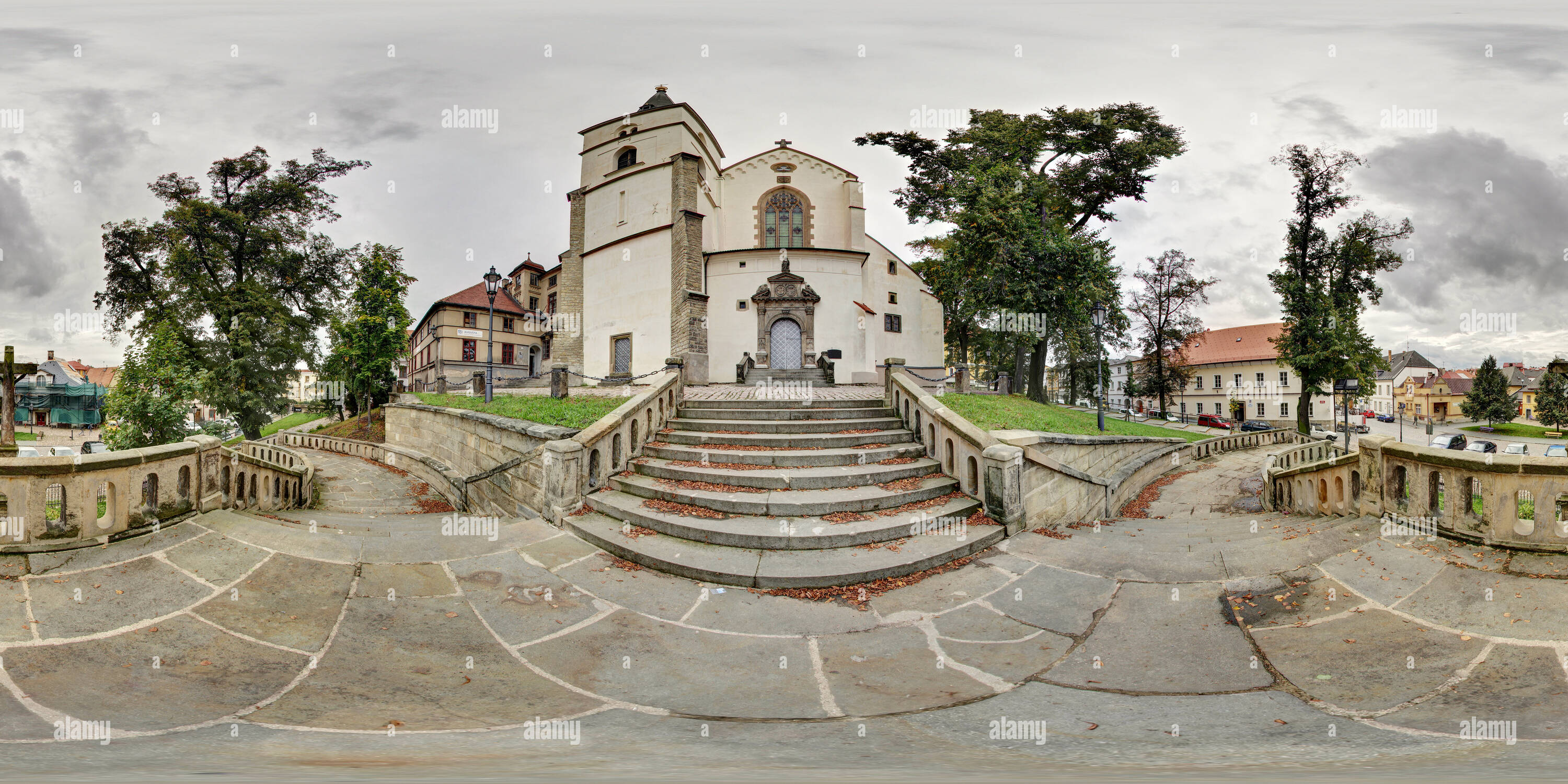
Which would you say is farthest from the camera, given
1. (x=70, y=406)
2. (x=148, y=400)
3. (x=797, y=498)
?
(x=70, y=406)

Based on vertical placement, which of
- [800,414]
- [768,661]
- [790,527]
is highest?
[800,414]

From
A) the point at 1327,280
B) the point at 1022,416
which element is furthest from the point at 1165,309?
the point at 1022,416

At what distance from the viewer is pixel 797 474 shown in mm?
8258

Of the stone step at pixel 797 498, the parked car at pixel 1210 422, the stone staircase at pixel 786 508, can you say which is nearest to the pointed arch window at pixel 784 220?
the stone staircase at pixel 786 508

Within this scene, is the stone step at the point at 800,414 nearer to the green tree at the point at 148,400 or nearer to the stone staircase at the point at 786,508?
the stone staircase at the point at 786,508

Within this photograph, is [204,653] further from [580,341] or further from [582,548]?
[580,341]

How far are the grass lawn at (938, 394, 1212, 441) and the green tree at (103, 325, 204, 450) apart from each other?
13.9 m

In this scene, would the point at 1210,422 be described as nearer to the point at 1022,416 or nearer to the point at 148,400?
the point at 1022,416

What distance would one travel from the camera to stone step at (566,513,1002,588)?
5711 mm

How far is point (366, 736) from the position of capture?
3146 mm

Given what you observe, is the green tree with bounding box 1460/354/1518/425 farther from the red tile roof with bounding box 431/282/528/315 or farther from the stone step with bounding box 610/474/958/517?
the red tile roof with bounding box 431/282/528/315

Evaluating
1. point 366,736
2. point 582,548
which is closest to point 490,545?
point 582,548

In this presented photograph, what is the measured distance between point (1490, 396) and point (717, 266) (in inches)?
2654

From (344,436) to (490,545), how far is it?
108 feet
